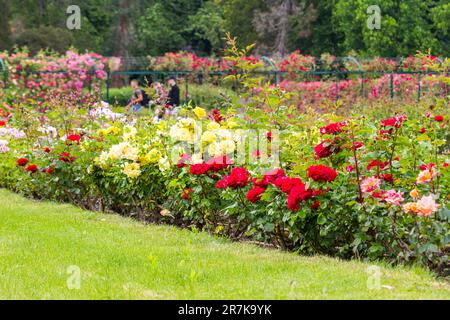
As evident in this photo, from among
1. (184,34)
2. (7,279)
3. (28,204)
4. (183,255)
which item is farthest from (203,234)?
(184,34)

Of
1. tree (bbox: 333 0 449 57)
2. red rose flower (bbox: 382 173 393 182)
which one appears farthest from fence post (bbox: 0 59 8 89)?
tree (bbox: 333 0 449 57)

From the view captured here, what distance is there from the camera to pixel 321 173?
5.65 m

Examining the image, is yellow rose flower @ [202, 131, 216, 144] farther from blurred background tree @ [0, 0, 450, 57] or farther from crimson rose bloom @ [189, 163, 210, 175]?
blurred background tree @ [0, 0, 450, 57]

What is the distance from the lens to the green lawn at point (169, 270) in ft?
15.5

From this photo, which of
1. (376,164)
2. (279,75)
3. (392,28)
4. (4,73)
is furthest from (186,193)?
(392,28)

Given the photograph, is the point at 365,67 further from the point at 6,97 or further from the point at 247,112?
the point at 247,112

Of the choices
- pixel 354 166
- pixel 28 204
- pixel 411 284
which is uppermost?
pixel 354 166

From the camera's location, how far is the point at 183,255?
19.0ft

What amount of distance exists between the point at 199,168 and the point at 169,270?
1503 mm

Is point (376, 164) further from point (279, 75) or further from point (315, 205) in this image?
point (279, 75)

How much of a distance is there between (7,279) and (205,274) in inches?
49.9

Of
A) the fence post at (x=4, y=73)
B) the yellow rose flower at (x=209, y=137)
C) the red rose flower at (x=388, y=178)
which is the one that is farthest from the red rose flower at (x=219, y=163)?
the fence post at (x=4, y=73)

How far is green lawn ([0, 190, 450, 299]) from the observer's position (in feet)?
15.5

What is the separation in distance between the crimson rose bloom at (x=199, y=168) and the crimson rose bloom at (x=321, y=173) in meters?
1.22
